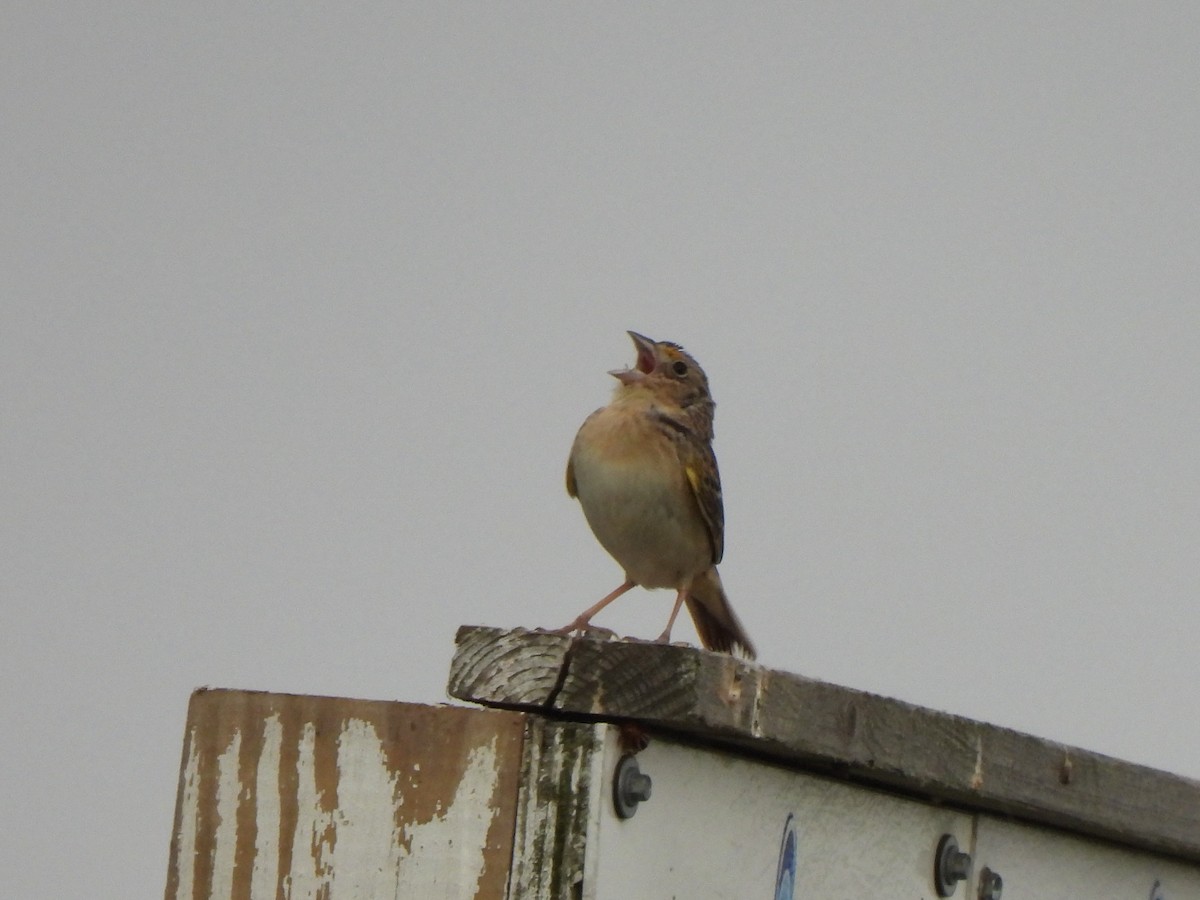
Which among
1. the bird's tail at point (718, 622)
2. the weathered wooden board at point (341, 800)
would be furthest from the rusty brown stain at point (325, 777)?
the bird's tail at point (718, 622)

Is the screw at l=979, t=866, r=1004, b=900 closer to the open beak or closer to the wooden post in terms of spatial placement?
the wooden post

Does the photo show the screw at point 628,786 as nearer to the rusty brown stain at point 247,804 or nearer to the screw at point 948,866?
the rusty brown stain at point 247,804

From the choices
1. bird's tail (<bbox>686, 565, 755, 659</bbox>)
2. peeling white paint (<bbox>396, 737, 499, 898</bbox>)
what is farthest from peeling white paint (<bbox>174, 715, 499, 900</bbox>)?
bird's tail (<bbox>686, 565, 755, 659</bbox>)

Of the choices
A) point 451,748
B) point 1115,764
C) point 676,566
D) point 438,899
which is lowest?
point 438,899

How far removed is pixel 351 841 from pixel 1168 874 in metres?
2.28

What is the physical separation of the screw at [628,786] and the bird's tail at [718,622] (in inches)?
119

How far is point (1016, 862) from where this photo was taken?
452 cm

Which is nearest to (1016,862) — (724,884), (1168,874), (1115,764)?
(1115,764)

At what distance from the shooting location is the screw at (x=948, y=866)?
4230 mm

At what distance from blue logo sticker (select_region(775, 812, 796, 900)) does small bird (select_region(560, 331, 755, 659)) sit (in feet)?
6.11

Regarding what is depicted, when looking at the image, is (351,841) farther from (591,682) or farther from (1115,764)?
(1115,764)

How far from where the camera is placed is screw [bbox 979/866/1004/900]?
14.4ft

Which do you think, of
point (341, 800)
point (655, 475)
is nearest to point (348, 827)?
point (341, 800)

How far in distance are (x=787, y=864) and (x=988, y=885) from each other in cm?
73
